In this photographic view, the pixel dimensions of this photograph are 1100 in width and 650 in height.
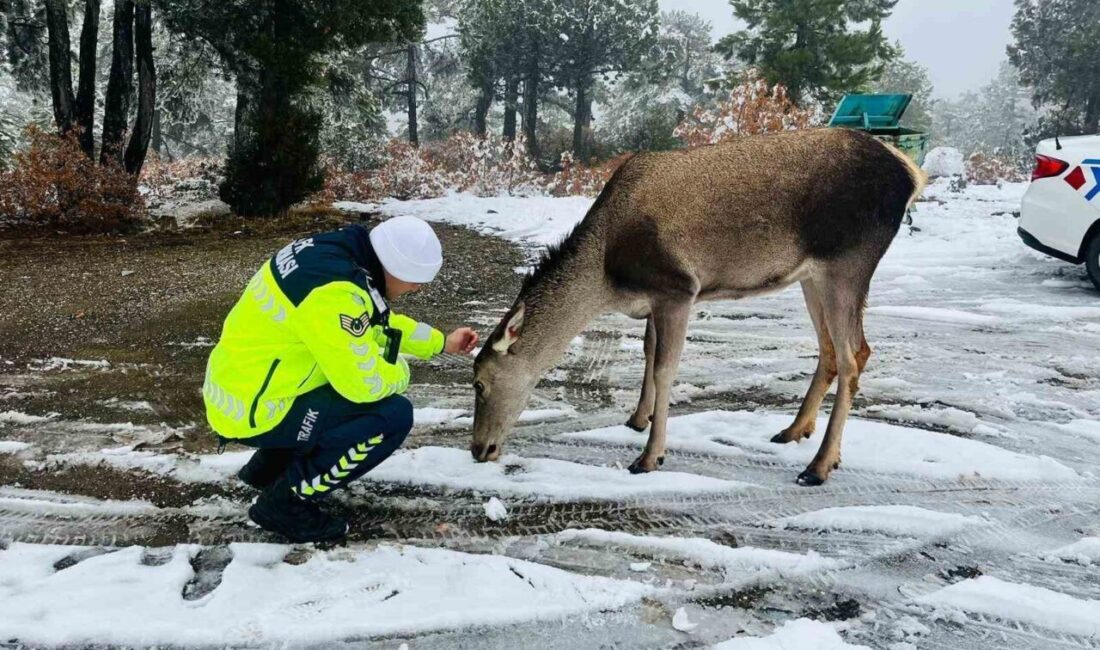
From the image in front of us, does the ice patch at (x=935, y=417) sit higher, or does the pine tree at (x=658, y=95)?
the pine tree at (x=658, y=95)

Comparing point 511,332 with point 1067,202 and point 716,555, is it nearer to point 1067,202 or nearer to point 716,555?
point 716,555

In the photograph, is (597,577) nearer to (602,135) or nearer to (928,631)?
(928,631)

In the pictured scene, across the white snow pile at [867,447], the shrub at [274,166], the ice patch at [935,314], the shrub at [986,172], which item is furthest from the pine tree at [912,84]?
the white snow pile at [867,447]

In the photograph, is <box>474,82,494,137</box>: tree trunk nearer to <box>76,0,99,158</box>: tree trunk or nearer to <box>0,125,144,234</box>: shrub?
<box>76,0,99,158</box>: tree trunk

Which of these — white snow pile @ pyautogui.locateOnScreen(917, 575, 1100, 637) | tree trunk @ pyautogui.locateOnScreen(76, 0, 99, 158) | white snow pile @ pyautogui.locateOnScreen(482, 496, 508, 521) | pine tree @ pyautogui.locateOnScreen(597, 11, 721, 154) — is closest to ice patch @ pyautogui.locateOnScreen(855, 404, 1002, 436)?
white snow pile @ pyautogui.locateOnScreen(917, 575, 1100, 637)

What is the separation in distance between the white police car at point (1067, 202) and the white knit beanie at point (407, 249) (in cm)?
827

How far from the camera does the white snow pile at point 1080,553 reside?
134 inches

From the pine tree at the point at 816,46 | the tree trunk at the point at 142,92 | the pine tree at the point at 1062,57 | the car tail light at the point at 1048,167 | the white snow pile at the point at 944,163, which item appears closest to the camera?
the car tail light at the point at 1048,167

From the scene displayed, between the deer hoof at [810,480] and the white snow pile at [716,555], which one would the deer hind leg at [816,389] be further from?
the white snow pile at [716,555]

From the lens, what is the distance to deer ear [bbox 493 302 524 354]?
14.5ft

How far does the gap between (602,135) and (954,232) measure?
27.4 m

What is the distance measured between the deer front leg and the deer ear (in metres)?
0.81

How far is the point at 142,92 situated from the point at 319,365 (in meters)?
15.5

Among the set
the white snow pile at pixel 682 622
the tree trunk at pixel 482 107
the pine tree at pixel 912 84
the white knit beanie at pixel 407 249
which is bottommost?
the white snow pile at pixel 682 622
